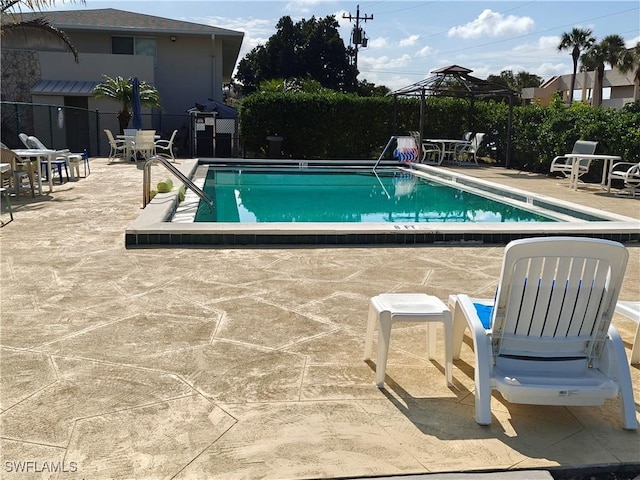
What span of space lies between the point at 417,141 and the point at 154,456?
16.1 metres

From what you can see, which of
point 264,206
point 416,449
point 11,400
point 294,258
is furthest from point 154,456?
point 264,206

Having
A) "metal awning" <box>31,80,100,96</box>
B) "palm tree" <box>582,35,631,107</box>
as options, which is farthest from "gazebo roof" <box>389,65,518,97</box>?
"palm tree" <box>582,35,631,107</box>

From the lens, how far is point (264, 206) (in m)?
10.3

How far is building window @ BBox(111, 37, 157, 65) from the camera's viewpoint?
882 inches

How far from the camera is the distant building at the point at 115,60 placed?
20422mm

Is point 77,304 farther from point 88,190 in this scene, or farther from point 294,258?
point 88,190

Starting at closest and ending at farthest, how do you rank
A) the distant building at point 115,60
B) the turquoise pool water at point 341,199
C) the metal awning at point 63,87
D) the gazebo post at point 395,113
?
the turquoise pool water at point 341,199
the gazebo post at point 395,113
the metal awning at point 63,87
the distant building at point 115,60

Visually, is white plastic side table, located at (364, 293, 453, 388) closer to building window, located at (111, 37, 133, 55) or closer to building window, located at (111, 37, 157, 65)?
building window, located at (111, 37, 157, 65)

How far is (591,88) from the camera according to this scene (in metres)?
49.2

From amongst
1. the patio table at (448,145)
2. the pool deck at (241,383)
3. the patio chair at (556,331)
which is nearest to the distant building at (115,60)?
the patio table at (448,145)

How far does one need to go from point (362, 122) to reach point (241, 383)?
16.1 meters

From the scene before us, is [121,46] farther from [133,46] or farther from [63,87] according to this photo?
[63,87]

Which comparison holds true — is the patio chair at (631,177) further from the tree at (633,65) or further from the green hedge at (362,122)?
the tree at (633,65)

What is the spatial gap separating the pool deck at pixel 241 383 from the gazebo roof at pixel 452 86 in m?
11.7
